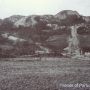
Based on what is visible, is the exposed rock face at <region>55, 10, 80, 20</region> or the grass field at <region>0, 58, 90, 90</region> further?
the exposed rock face at <region>55, 10, 80, 20</region>

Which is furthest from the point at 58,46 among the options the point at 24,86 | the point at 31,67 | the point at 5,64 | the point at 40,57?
the point at 24,86

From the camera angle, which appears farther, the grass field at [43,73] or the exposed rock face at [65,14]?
the exposed rock face at [65,14]

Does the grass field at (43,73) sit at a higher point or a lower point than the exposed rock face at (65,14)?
lower

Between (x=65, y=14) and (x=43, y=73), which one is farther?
(x=65, y=14)

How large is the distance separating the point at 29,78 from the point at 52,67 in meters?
1.29

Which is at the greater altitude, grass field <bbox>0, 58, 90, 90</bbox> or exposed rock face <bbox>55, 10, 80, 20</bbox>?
exposed rock face <bbox>55, 10, 80, 20</bbox>

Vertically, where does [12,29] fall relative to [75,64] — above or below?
above

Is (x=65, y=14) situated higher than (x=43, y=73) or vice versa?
(x=65, y=14)

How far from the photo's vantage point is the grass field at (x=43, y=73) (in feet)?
21.7

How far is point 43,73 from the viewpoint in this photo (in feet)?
25.2

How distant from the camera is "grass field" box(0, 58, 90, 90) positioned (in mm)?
6629

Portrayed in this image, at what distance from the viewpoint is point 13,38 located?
8.61 metres

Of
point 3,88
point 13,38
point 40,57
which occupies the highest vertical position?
point 13,38

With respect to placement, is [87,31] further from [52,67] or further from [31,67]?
[31,67]
